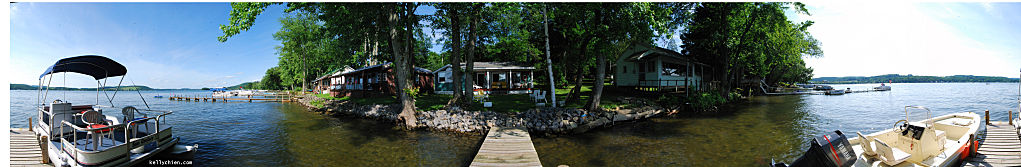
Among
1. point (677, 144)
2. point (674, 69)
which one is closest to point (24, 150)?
point (677, 144)

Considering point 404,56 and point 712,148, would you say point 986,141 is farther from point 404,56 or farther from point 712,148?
point 404,56

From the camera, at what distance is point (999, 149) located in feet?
22.2

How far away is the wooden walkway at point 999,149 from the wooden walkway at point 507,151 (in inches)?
311

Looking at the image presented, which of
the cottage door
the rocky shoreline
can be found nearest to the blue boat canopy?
the rocky shoreline

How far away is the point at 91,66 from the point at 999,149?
2044 centimetres

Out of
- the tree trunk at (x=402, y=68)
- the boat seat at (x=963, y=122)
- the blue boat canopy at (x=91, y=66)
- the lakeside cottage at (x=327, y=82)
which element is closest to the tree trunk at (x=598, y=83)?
the tree trunk at (x=402, y=68)

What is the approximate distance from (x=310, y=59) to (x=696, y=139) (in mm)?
37041

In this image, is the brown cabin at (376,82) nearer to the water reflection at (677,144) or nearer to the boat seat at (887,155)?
the water reflection at (677,144)

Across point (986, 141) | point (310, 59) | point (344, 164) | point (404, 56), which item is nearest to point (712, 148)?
point (986, 141)

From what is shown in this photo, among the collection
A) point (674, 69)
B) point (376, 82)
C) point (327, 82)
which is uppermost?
point (674, 69)

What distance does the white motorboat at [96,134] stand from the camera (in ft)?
18.5

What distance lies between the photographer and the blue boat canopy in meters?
7.02

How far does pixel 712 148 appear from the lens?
328 inches

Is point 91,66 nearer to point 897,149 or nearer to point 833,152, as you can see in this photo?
point 833,152
